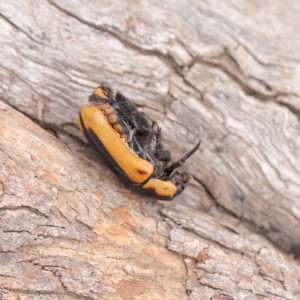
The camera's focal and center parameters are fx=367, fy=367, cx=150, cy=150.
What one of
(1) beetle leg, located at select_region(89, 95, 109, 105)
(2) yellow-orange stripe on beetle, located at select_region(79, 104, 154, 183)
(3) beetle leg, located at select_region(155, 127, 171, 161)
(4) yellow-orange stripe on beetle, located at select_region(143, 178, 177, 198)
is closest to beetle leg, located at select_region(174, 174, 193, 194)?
(4) yellow-orange stripe on beetle, located at select_region(143, 178, 177, 198)

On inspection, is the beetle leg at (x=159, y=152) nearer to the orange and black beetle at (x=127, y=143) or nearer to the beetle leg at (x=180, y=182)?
the orange and black beetle at (x=127, y=143)

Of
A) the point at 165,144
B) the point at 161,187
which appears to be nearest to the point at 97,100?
the point at 161,187

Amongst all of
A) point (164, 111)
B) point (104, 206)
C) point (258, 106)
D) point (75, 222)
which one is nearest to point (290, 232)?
point (258, 106)

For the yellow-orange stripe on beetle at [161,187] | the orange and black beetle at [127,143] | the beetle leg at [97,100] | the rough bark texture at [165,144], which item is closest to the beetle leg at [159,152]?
the orange and black beetle at [127,143]

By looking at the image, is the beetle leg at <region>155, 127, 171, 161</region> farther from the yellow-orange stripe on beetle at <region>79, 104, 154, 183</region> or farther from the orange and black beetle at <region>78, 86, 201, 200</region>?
the yellow-orange stripe on beetle at <region>79, 104, 154, 183</region>

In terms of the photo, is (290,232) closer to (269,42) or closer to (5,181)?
(269,42)

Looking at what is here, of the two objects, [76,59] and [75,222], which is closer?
[75,222]

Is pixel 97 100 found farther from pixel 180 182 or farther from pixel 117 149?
pixel 180 182
